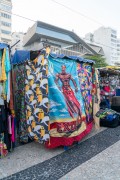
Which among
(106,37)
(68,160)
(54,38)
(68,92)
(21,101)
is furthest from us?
(106,37)

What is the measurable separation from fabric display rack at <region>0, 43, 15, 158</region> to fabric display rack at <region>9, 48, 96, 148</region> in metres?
0.45

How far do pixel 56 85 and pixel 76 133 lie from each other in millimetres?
1181

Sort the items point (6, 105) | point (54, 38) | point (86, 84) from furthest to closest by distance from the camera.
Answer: point (54, 38) → point (86, 84) → point (6, 105)

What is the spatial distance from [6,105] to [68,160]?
1.59 m

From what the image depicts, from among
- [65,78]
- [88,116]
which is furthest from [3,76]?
[88,116]

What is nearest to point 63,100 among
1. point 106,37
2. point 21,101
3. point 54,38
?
point 21,101

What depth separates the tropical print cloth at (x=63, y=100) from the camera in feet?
12.7

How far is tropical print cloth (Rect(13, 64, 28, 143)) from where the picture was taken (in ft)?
14.1

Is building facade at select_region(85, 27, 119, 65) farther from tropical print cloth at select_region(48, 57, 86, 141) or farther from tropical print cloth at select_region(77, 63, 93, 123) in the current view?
tropical print cloth at select_region(48, 57, 86, 141)

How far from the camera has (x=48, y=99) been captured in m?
3.80

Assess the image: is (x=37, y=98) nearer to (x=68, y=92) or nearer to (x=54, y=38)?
(x=68, y=92)

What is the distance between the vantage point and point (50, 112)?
387cm

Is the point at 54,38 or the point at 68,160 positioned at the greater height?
the point at 54,38

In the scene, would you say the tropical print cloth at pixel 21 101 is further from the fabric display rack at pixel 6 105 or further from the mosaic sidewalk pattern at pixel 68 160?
the mosaic sidewalk pattern at pixel 68 160
